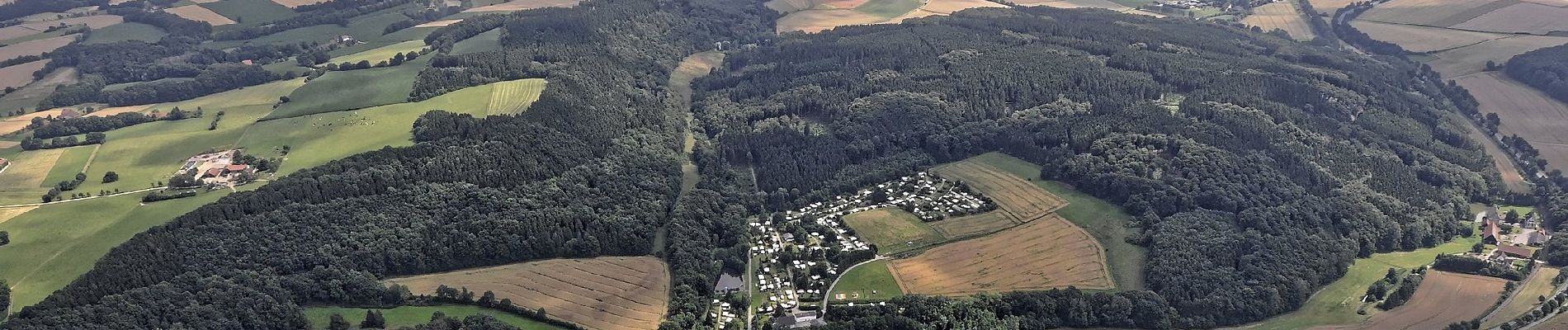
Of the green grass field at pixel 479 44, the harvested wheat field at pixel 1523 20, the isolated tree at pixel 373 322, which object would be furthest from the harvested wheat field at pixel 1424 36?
the isolated tree at pixel 373 322

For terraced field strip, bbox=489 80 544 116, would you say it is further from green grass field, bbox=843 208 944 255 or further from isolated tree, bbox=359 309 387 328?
isolated tree, bbox=359 309 387 328

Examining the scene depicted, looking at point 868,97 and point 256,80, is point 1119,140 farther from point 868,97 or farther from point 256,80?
point 256,80

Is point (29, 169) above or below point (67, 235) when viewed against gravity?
above

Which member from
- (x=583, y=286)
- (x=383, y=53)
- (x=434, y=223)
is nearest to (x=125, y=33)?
(x=383, y=53)

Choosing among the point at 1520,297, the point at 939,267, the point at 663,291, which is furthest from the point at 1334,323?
the point at 663,291

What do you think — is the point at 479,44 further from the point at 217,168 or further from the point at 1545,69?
the point at 1545,69

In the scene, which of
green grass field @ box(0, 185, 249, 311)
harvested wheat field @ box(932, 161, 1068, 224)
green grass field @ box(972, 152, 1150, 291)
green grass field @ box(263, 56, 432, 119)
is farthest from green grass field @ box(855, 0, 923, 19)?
green grass field @ box(0, 185, 249, 311)

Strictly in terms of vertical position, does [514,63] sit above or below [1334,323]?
above
